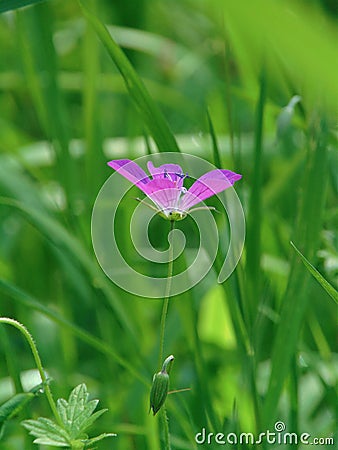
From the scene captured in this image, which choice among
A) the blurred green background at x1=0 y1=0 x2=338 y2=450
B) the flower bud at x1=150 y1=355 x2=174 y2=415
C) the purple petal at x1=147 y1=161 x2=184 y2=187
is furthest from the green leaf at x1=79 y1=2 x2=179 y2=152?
the flower bud at x1=150 y1=355 x2=174 y2=415

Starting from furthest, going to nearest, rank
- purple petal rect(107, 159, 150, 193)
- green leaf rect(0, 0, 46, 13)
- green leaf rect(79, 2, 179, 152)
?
green leaf rect(79, 2, 179, 152) → green leaf rect(0, 0, 46, 13) → purple petal rect(107, 159, 150, 193)

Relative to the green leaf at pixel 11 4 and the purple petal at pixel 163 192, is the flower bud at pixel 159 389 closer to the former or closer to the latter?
the purple petal at pixel 163 192

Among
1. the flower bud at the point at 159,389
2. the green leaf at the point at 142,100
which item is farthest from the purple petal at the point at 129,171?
the green leaf at the point at 142,100

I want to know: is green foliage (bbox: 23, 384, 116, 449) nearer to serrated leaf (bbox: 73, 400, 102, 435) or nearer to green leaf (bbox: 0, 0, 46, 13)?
serrated leaf (bbox: 73, 400, 102, 435)

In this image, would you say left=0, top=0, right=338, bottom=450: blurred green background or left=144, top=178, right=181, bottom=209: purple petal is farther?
left=0, top=0, right=338, bottom=450: blurred green background

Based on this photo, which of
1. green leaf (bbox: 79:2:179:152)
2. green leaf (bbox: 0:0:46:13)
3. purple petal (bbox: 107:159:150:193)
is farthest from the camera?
green leaf (bbox: 79:2:179:152)

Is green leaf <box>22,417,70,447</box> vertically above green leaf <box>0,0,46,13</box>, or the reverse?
green leaf <box>0,0,46,13</box>

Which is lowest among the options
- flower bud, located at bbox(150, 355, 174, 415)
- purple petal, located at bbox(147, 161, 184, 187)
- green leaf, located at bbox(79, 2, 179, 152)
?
flower bud, located at bbox(150, 355, 174, 415)

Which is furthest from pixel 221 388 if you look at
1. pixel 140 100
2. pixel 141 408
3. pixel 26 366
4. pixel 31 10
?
pixel 31 10
